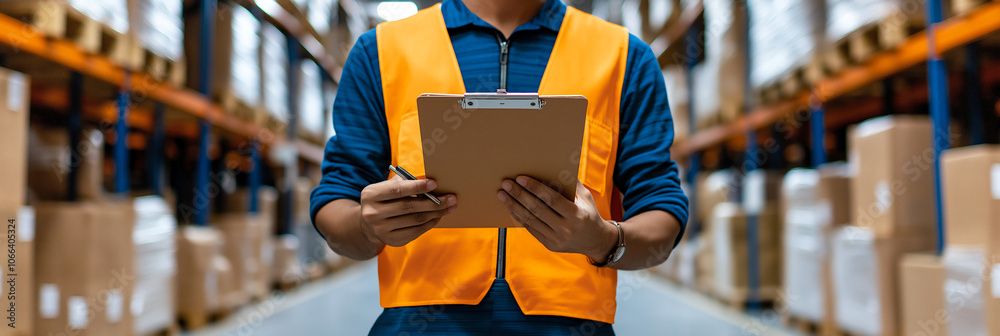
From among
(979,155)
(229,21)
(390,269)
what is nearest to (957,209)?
(979,155)

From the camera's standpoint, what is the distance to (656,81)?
3.90 ft

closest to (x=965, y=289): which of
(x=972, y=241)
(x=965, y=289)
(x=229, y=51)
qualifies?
(x=965, y=289)

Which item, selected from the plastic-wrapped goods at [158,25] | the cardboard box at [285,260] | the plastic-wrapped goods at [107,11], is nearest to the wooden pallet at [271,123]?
the cardboard box at [285,260]

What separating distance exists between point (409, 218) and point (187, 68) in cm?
482

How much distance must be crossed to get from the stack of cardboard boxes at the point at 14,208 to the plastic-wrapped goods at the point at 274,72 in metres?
3.67

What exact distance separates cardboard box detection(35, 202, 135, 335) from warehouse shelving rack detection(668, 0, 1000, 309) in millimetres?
4012

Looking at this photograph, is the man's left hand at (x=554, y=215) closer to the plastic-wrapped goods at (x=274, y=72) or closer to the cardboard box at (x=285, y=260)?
the plastic-wrapped goods at (x=274, y=72)

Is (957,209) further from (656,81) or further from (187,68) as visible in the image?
(187,68)

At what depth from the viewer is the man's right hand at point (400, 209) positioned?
90 cm

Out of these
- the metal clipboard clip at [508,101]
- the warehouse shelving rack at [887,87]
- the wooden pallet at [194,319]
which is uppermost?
the warehouse shelving rack at [887,87]

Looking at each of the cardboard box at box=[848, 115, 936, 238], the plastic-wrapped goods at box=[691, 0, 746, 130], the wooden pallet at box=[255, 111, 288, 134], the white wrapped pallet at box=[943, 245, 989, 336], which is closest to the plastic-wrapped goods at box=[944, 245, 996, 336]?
the white wrapped pallet at box=[943, 245, 989, 336]

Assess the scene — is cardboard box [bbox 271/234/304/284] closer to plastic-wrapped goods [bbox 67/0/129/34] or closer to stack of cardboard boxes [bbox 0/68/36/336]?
plastic-wrapped goods [bbox 67/0/129/34]

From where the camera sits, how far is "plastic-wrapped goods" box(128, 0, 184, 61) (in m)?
3.78

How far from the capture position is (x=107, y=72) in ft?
12.1
